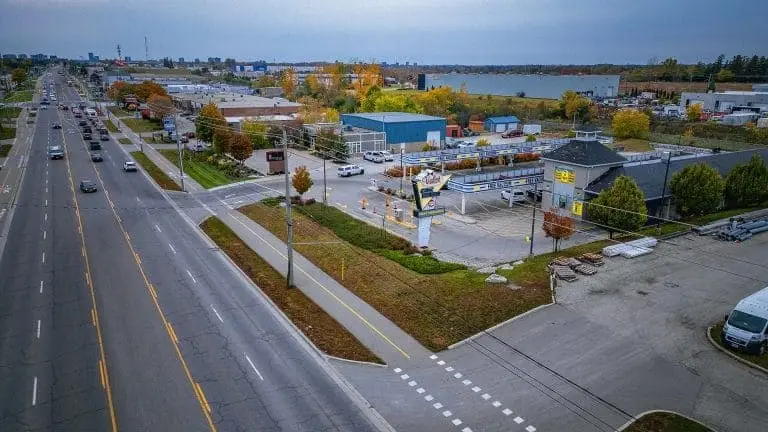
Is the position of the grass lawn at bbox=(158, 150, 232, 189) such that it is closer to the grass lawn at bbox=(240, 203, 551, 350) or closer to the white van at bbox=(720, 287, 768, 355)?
the grass lawn at bbox=(240, 203, 551, 350)

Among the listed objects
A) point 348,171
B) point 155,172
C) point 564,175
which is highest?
point 564,175

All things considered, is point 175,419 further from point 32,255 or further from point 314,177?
point 314,177

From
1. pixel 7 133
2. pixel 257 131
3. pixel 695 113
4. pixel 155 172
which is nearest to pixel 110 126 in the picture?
pixel 7 133

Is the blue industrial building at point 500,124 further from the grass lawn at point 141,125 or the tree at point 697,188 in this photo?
the grass lawn at point 141,125

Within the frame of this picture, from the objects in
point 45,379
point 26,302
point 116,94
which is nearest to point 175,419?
point 45,379

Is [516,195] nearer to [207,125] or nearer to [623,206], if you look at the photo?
[623,206]
